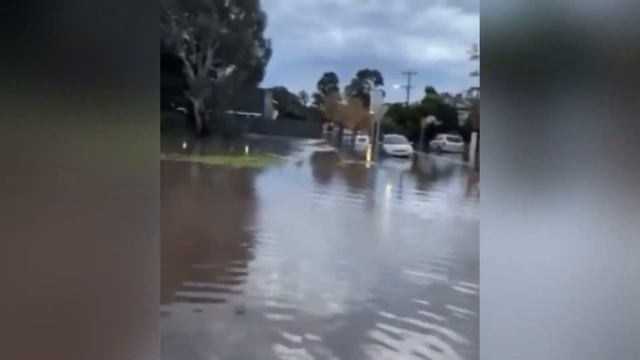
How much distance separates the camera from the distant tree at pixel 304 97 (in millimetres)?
967

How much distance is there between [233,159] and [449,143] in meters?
0.31

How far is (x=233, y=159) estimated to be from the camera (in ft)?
3.23

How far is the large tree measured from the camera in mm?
966

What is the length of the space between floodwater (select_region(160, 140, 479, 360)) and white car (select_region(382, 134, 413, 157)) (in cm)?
1

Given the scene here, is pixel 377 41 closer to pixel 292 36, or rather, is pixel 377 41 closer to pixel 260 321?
pixel 292 36

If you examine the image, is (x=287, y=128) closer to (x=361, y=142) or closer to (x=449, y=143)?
(x=361, y=142)

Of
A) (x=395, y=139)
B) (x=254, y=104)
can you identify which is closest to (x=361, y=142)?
(x=395, y=139)

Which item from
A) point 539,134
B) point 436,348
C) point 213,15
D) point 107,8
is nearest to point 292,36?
point 213,15

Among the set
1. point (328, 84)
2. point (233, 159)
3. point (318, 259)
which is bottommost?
point (318, 259)

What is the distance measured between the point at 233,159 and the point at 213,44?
0.55 feet

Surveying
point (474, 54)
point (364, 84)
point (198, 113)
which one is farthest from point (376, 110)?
point (198, 113)

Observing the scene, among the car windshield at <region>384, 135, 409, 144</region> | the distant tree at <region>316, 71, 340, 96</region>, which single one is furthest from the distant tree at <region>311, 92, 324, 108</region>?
the car windshield at <region>384, 135, 409, 144</region>

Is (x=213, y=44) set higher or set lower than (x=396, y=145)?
higher

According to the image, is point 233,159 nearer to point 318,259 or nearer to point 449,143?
point 318,259
